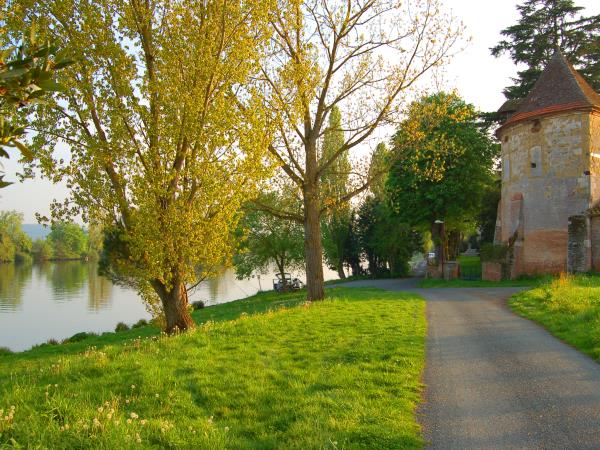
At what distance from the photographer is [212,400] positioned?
569 centimetres

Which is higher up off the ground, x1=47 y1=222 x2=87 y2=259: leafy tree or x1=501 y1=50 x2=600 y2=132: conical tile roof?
x1=501 y1=50 x2=600 y2=132: conical tile roof

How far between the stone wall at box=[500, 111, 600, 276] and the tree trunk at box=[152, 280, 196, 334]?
73.3 feet

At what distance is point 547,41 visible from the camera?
118ft

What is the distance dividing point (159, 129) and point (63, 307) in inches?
1087

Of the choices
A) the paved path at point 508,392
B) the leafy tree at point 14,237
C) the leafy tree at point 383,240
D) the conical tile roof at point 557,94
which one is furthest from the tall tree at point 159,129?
the leafy tree at point 14,237

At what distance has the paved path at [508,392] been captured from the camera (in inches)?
191

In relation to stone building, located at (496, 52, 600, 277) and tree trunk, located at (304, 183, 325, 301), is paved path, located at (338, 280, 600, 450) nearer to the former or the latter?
tree trunk, located at (304, 183, 325, 301)

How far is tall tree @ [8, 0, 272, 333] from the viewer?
9.68 m

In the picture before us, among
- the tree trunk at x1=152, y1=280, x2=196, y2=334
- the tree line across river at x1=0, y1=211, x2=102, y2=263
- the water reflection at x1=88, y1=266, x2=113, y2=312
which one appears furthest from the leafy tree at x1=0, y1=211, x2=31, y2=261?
the tree trunk at x1=152, y1=280, x2=196, y2=334

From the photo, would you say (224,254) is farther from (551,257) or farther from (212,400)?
(551,257)

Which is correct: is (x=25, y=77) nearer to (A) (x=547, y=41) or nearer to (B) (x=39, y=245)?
(A) (x=547, y=41)

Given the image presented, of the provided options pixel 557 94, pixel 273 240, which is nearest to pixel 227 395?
pixel 557 94

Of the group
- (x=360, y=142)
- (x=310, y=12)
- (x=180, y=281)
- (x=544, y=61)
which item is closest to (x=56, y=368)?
(x=180, y=281)

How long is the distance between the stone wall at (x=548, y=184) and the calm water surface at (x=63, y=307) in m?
18.1
